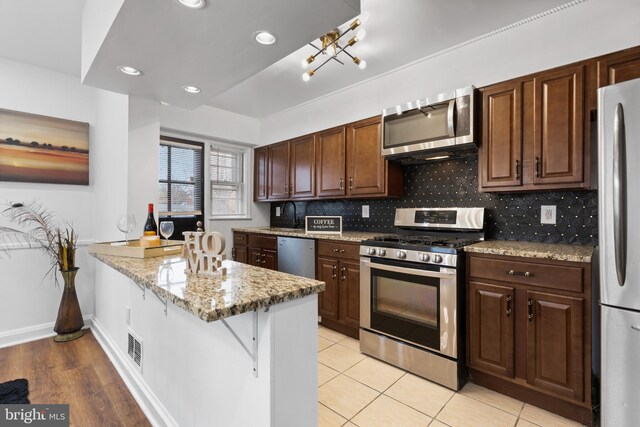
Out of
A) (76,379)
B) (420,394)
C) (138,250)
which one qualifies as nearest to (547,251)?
(420,394)

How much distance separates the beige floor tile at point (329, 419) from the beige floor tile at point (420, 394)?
42 centimetres

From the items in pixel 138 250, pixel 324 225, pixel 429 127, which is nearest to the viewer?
pixel 138 250

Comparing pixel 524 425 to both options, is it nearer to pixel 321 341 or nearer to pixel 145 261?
pixel 321 341

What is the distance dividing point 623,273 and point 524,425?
1040 mm

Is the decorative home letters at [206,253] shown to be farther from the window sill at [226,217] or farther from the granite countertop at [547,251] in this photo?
the window sill at [226,217]

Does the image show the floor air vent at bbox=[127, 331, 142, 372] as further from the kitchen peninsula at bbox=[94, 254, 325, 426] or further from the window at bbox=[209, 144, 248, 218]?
the window at bbox=[209, 144, 248, 218]

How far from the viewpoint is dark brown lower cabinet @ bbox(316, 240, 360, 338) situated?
2.82 meters

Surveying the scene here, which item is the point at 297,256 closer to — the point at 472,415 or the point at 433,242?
the point at 433,242

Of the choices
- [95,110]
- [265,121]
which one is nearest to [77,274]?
[95,110]

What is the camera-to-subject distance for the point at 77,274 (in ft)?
10.3

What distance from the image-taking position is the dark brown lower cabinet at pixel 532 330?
1.71 metres

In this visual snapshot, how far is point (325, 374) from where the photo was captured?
2277 millimetres

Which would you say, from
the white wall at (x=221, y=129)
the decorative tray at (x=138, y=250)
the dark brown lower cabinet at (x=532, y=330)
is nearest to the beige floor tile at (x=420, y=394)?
the dark brown lower cabinet at (x=532, y=330)

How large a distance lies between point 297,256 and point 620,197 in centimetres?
258
